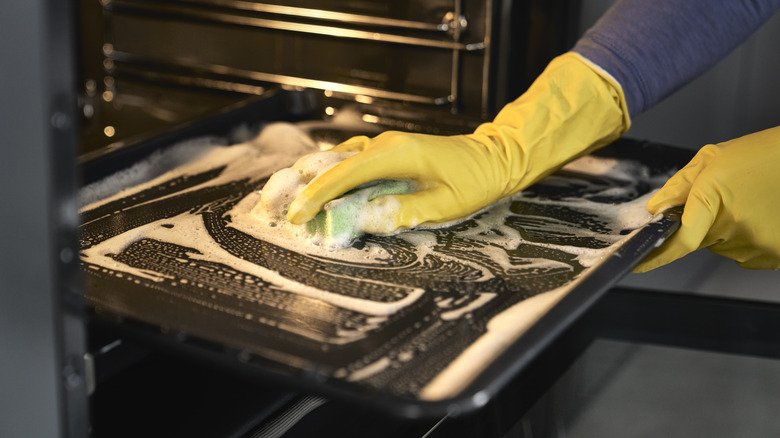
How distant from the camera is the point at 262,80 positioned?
1.94m

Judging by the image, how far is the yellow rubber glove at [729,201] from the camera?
112 cm

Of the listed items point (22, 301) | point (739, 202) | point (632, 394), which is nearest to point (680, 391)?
point (632, 394)

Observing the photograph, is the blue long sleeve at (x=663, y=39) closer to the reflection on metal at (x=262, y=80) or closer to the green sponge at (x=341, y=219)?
the reflection on metal at (x=262, y=80)

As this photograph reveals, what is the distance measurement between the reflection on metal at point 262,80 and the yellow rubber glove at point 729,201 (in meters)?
0.67

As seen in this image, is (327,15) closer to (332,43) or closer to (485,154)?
(332,43)

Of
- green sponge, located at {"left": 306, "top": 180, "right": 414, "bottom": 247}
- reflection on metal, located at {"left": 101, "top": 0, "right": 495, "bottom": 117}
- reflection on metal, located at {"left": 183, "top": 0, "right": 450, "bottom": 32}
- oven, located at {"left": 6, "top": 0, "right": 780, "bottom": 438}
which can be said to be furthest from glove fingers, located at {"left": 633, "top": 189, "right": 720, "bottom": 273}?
reflection on metal, located at {"left": 183, "top": 0, "right": 450, "bottom": 32}

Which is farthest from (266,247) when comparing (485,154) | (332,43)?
(332,43)

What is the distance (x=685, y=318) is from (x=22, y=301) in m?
1.20

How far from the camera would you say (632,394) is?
138 centimetres

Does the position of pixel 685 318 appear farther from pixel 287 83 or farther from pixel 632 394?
pixel 287 83

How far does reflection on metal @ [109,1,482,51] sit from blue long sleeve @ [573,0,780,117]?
355 millimetres

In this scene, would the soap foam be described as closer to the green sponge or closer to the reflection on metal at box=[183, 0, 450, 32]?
the green sponge

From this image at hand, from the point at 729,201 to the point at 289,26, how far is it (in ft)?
3.65

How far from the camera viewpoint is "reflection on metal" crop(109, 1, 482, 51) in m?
1.72
